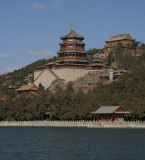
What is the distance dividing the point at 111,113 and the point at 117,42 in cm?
6054

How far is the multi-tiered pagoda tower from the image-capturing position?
115125mm

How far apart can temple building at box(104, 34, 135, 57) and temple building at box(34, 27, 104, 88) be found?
16.8 metres

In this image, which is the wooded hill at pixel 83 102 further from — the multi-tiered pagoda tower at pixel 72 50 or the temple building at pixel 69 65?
the multi-tiered pagoda tower at pixel 72 50

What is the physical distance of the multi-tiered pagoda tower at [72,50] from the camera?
115 metres

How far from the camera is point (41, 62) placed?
495 ft

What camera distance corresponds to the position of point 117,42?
135250 millimetres

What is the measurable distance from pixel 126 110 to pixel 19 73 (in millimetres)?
80691
